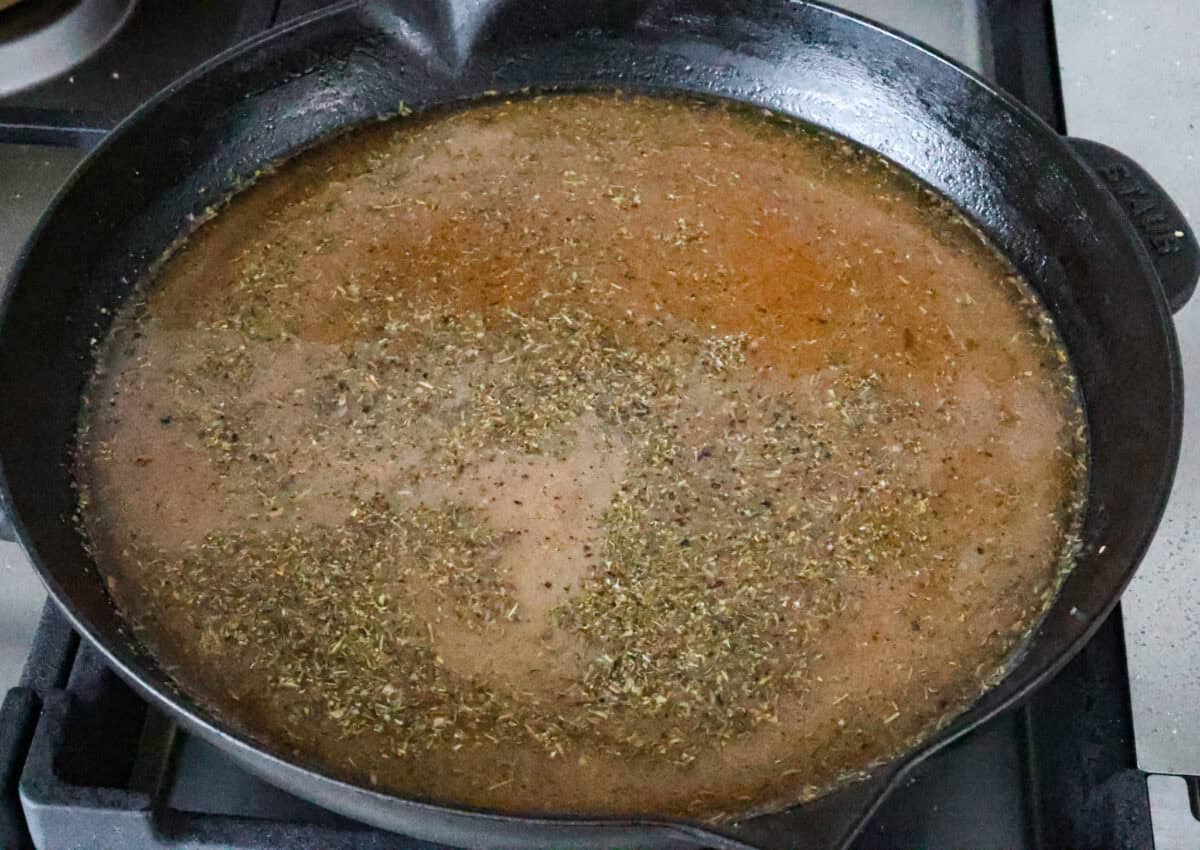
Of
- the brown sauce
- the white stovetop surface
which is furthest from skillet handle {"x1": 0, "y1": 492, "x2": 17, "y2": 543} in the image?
the white stovetop surface

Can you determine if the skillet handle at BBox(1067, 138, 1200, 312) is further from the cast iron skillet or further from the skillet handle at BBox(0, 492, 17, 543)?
the skillet handle at BBox(0, 492, 17, 543)

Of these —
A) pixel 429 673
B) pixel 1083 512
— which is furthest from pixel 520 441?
pixel 1083 512

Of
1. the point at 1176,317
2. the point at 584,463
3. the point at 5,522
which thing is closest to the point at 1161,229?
the point at 1176,317

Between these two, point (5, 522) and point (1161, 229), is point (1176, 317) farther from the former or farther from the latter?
point (5, 522)

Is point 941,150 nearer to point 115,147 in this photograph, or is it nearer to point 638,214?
point 638,214

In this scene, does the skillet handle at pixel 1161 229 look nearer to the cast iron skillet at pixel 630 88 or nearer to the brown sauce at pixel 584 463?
the cast iron skillet at pixel 630 88

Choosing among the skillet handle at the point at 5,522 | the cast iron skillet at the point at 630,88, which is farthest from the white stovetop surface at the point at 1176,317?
the skillet handle at the point at 5,522
